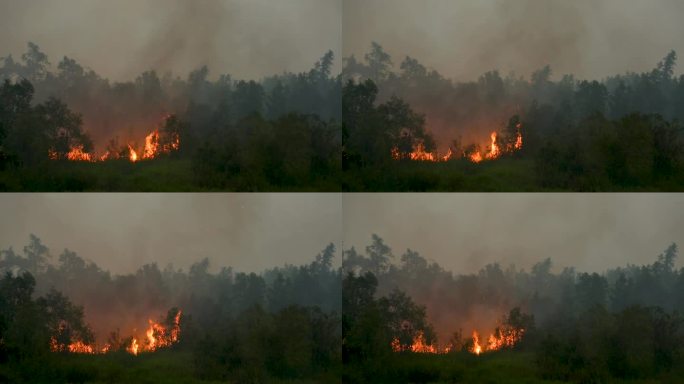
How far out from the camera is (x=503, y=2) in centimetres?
301

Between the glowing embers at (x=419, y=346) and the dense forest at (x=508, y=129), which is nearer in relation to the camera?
the dense forest at (x=508, y=129)

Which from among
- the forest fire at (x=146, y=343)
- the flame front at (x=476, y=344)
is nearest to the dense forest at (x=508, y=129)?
the flame front at (x=476, y=344)

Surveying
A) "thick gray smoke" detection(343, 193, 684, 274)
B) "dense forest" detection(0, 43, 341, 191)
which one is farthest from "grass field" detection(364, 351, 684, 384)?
"dense forest" detection(0, 43, 341, 191)

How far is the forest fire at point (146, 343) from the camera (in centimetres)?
305

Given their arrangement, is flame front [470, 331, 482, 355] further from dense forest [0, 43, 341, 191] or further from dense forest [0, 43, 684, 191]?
dense forest [0, 43, 341, 191]

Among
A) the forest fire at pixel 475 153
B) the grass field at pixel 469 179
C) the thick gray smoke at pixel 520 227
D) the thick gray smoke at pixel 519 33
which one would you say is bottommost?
the thick gray smoke at pixel 520 227

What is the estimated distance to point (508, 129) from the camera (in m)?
3.02

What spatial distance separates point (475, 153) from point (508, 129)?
157mm

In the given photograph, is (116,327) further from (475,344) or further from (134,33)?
(475,344)

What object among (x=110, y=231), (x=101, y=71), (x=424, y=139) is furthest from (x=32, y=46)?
(x=424, y=139)

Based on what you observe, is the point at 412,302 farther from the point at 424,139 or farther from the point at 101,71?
Answer: the point at 101,71

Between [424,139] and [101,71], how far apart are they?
130 cm

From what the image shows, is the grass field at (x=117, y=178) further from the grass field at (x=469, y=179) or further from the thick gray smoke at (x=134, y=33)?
the grass field at (x=469, y=179)

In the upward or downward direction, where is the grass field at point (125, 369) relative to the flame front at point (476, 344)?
downward
